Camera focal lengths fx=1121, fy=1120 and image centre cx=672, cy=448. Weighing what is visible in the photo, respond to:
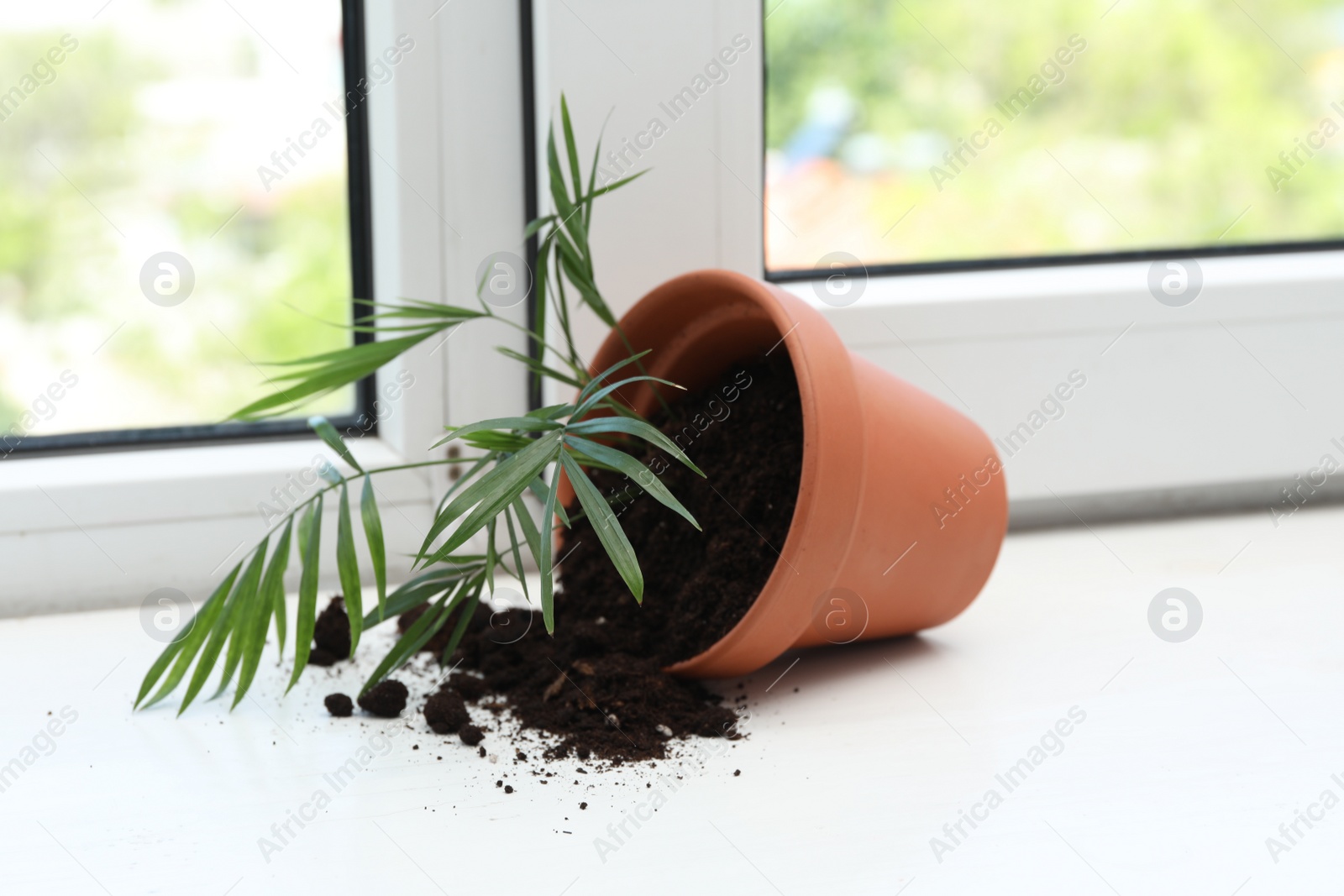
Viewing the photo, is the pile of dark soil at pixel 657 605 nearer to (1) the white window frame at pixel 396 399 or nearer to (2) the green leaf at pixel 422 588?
(2) the green leaf at pixel 422 588

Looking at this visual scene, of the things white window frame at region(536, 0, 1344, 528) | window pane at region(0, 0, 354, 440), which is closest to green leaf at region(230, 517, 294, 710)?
white window frame at region(536, 0, 1344, 528)

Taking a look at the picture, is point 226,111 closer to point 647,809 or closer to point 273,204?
point 273,204

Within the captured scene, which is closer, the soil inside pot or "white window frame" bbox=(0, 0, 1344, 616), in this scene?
the soil inside pot

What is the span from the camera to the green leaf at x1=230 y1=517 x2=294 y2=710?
79 centimetres

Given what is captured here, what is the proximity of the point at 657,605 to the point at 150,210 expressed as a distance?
112 centimetres

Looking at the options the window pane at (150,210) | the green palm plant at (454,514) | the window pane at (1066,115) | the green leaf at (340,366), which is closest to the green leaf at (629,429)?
the green palm plant at (454,514)

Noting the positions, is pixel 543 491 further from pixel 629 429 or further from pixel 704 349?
pixel 704 349

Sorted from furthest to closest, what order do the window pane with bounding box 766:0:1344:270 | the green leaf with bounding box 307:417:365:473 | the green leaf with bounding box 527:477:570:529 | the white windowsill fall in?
1. the window pane with bounding box 766:0:1344:270
2. the green leaf with bounding box 307:417:365:473
3. the green leaf with bounding box 527:477:570:529
4. the white windowsill

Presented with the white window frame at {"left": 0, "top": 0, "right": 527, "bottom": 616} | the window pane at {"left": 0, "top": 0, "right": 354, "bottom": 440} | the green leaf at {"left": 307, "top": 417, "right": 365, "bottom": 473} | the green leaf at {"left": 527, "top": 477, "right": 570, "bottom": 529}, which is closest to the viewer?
the green leaf at {"left": 527, "top": 477, "right": 570, "bottom": 529}

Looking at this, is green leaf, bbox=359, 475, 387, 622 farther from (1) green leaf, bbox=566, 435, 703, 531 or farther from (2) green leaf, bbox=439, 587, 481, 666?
(1) green leaf, bbox=566, 435, 703, 531

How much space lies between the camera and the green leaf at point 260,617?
0.79 m

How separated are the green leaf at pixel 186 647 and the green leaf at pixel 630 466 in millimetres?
272

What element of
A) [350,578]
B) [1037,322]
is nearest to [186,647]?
[350,578]

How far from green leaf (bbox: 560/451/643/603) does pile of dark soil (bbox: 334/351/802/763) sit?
0.39 feet
